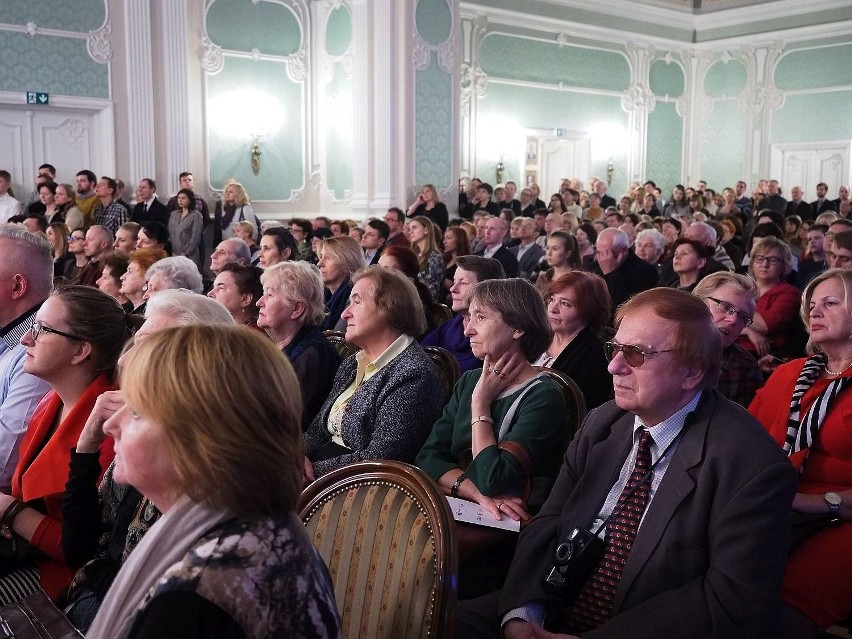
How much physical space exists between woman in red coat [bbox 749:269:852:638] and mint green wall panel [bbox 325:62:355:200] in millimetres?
9456

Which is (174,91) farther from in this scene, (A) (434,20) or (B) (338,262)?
(B) (338,262)

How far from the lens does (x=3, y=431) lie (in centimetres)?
262

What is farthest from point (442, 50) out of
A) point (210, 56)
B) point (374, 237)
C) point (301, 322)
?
point (301, 322)

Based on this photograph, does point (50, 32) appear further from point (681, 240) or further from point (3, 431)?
point (3, 431)

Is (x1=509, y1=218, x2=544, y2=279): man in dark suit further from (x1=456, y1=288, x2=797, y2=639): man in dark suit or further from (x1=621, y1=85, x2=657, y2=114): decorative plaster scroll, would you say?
(x1=621, y1=85, x2=657, y2=114): decorative plaster scroll

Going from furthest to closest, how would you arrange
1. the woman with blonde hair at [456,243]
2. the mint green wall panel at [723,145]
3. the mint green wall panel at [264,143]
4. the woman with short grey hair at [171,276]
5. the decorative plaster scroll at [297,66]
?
the mint green wall panel at [723,145]
the decorative plaster scroll at [297,66]
the mint green wall panel at [264,143]
the woman with blonde hair at [456,243]
the woman with short grey hair at [171,276]

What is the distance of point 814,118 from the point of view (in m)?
16.0

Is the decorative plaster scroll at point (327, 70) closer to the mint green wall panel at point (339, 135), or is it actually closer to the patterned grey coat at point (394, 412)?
the mint green wall panel at point (339, 135)

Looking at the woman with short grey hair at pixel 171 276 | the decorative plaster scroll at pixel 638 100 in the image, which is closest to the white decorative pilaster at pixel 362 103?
the woman with short grey hair at pixel 171 276

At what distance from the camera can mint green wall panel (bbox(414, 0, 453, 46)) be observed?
10250 millimetres

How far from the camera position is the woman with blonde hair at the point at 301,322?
3.21 meters

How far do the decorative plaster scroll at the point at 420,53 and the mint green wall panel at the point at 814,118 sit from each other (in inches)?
359

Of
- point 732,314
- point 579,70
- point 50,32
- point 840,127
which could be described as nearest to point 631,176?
point 579,70

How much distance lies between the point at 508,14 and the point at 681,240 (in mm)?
9924
